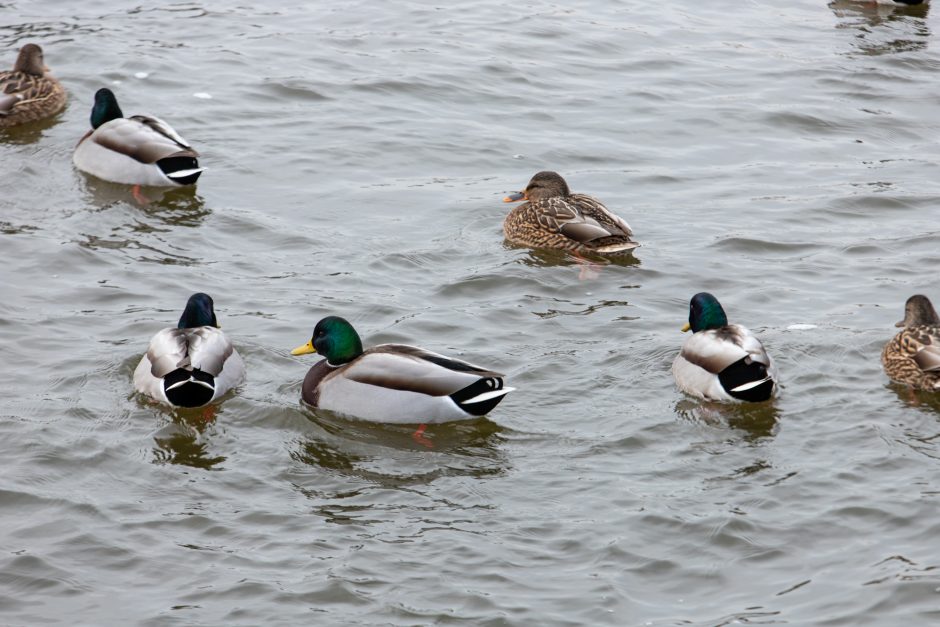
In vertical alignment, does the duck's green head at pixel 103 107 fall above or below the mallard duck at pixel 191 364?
above

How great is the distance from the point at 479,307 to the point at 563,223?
1.56 m

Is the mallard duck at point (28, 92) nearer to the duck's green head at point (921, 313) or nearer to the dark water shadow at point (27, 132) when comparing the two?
the dark water shadow at point (27, 132)

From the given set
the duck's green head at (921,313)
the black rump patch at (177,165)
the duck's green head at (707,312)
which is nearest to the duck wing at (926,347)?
the duck's green head at (921,313)

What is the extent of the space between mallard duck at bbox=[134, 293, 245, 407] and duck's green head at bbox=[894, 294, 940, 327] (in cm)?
459

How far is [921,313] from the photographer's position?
943 centimetres

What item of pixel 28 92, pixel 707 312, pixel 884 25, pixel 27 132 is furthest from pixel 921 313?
pixel 884 25

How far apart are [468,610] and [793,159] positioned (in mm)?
8365

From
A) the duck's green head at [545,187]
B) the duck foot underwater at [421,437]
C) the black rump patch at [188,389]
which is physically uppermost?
the duck's green head at [545,187]

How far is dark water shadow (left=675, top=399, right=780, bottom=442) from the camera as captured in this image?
8492mm

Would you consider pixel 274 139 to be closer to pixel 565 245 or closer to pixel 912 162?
pixel 565 245

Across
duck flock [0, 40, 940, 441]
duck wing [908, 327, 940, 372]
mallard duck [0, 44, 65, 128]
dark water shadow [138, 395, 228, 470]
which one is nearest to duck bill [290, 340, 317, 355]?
duck flock [0, 40, 940, 441]

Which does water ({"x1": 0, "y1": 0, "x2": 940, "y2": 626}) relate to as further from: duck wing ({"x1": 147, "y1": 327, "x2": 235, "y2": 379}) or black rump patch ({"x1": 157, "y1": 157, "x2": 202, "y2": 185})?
duck wing ({"x1": 147, "y1": 327, "x2": 235, "y2": 379})

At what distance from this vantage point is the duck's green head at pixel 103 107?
13.3 metres

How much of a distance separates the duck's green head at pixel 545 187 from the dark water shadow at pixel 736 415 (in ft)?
11.9
